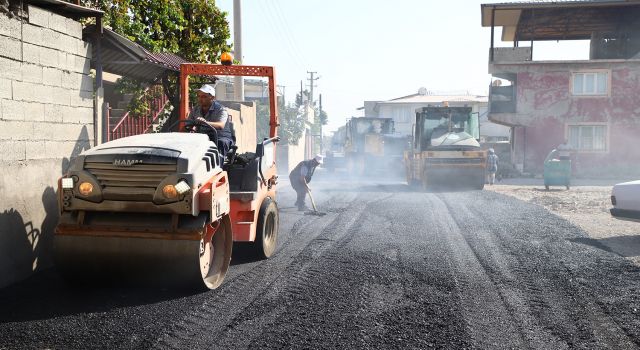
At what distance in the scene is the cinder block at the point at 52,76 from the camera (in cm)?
711

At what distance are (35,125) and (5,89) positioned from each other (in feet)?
2.03

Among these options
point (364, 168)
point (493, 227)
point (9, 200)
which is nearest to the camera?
point (9, 200)

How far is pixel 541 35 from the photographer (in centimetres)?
3306

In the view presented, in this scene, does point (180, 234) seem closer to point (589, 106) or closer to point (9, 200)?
point (9, 200)

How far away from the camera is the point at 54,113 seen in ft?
23.9

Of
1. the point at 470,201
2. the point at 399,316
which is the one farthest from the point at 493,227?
the point at 399,316

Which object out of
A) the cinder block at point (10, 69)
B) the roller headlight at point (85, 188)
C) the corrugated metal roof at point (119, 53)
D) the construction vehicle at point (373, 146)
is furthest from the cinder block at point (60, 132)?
the construction vehicle at point (373, 146)

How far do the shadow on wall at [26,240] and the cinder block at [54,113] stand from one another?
498 mm

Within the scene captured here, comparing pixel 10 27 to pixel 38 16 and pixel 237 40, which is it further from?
pixel 237 40

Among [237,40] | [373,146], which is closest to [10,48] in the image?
[237,40]

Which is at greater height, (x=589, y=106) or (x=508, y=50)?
(x=508, y=50)

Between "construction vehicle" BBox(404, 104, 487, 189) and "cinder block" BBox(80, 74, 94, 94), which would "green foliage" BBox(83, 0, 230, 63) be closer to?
"cinder block" BBox(80, 74, 94, 94)

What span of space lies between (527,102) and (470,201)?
1523cm

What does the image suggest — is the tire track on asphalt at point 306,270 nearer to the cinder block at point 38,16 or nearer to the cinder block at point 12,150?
the cinder block at point 12,150
